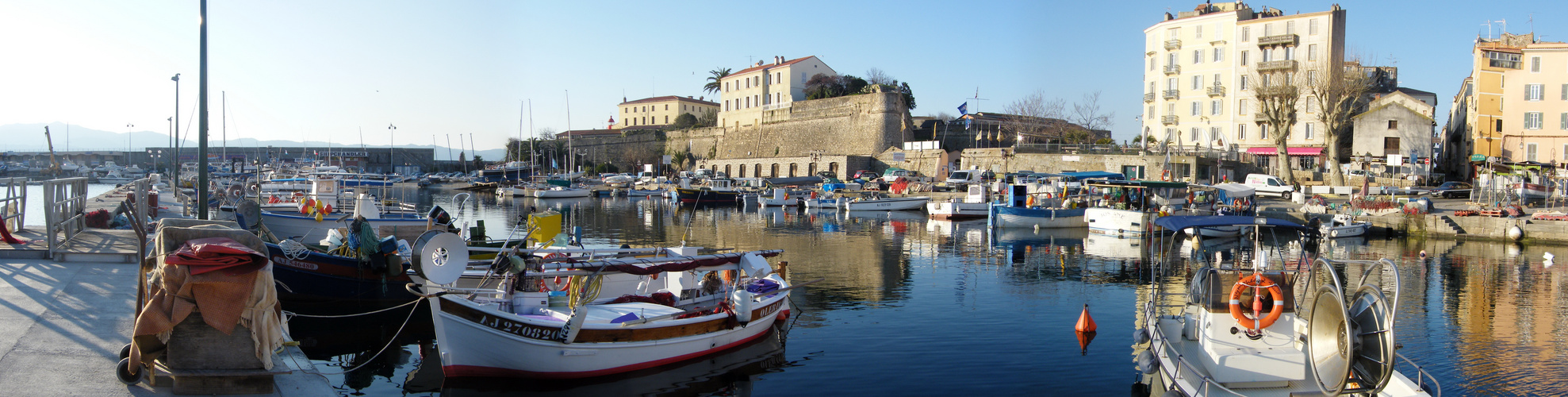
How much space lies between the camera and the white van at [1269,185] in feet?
123

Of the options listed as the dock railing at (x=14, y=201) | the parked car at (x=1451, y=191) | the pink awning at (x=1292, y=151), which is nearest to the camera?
the dock railing at (x=14, y=201)

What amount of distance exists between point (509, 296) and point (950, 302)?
27.0 feet

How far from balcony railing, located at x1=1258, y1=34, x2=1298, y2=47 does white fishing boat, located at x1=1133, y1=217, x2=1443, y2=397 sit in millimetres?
38937

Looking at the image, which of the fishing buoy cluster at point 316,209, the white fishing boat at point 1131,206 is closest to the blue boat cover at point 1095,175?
the white fishing boat at point 1131,206

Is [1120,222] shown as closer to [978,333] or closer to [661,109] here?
[978,333]

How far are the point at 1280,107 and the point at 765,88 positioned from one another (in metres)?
39.3

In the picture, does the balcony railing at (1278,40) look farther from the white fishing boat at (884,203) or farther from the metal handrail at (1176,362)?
the metal handrail at (1176,362)

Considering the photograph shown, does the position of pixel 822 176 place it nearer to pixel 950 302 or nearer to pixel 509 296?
pixel 950 302

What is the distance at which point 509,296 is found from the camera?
33.4 feet

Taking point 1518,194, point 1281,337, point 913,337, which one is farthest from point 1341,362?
point 1518,194

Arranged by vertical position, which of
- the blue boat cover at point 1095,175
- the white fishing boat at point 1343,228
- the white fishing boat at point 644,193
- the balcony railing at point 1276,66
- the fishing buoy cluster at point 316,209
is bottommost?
the white fishing boat at point 1343,228

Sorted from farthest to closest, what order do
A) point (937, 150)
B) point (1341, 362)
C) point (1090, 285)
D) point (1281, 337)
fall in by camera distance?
point (937, 150) < point (1090, 285) < point (1281, 337) < point (1341, 362)

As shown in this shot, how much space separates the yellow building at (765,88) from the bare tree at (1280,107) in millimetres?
33799

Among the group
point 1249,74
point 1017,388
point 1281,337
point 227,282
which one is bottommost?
point 1017,388
